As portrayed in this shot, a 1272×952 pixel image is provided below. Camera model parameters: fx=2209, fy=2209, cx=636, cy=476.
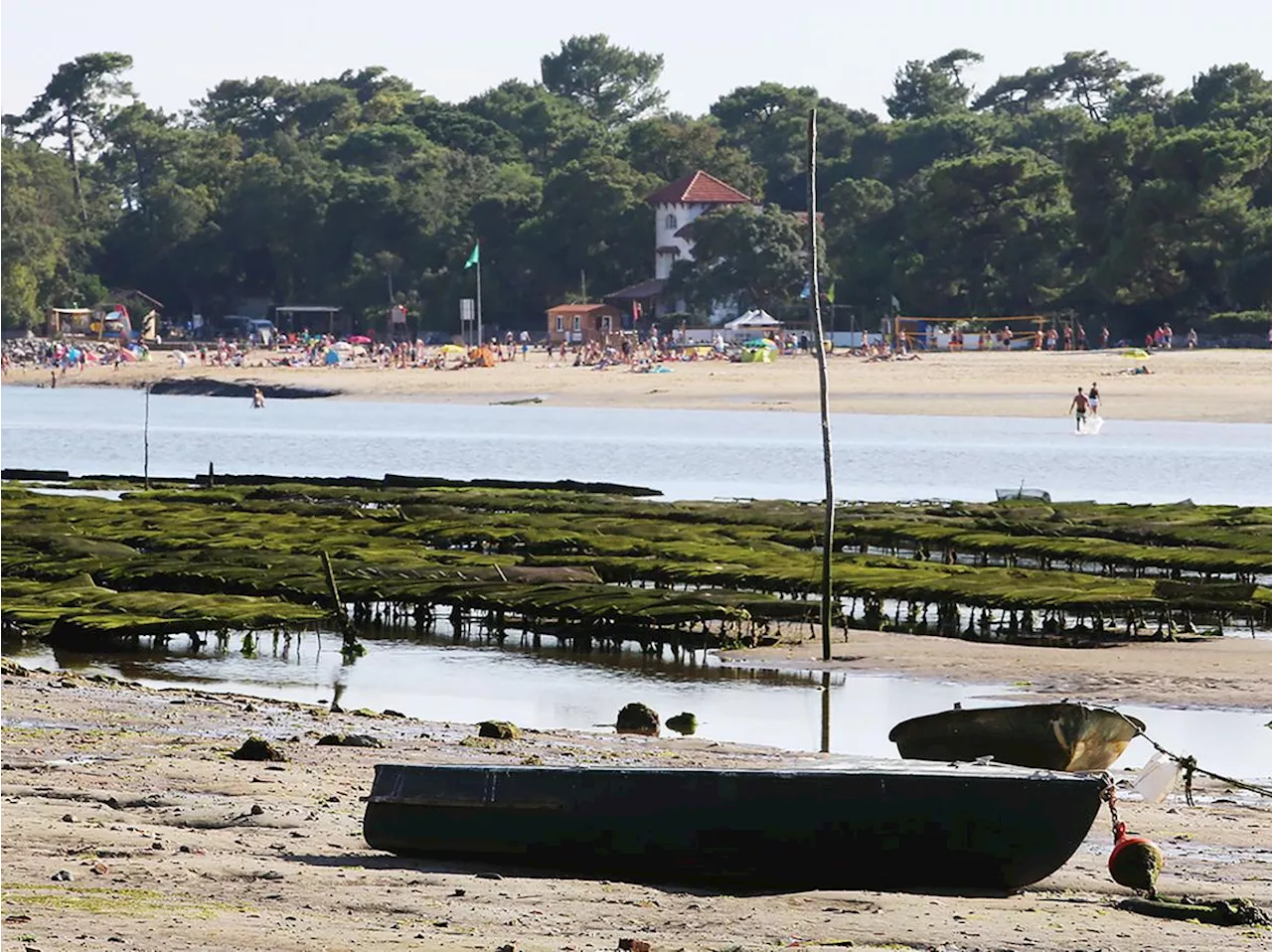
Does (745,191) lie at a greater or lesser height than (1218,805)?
A: greater

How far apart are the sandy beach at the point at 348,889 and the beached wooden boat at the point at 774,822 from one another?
20 cm

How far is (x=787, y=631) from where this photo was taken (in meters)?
30.5

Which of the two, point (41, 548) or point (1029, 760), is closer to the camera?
point (1029, 760)

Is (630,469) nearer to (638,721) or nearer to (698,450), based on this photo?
(698,450)

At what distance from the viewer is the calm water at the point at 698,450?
6156 cm

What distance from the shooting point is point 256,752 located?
17078 mm

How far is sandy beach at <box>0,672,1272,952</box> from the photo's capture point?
11.1 meters

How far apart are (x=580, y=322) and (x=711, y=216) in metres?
11.6

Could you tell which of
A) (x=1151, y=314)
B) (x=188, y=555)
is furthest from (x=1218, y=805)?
(x=1151, y=314)

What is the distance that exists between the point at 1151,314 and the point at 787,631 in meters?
81.6

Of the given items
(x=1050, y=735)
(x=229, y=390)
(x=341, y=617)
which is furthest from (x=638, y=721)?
(x=229, y=390)

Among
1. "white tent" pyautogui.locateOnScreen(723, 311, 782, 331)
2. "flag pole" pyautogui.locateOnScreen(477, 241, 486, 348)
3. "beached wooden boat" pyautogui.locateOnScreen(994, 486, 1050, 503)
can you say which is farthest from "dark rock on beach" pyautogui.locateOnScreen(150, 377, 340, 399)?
"beached wooden boat" pyautogui.locateOnScreen(994, 486, 1050, 503)

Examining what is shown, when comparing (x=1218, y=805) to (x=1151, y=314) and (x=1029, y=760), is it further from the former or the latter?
(x=1151, y=314)

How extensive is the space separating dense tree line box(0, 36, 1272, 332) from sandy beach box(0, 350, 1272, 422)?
885cm
